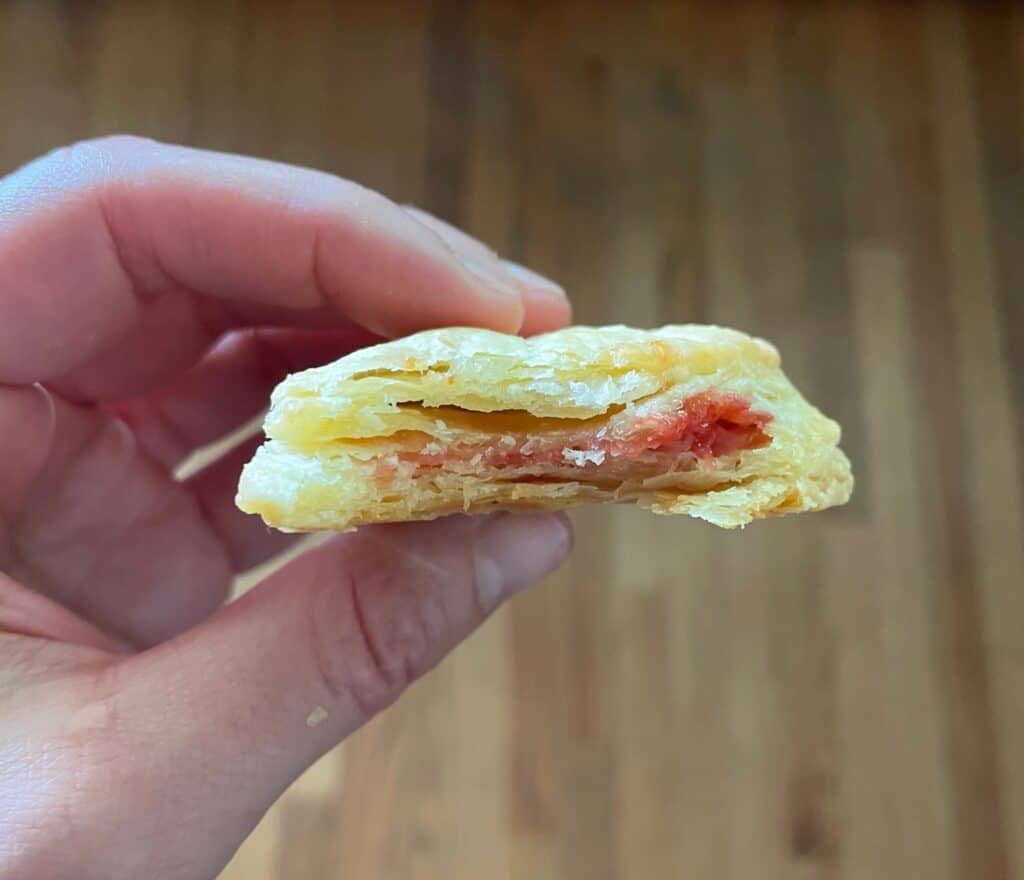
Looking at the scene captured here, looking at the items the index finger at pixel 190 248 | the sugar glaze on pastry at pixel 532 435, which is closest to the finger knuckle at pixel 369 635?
the sugar glaze on pastry at pixel 532 435

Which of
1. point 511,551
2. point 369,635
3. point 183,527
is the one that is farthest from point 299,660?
point 183,527

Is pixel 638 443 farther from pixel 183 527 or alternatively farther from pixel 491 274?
pixel 183 527

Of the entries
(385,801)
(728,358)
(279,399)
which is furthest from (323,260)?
(385,801)

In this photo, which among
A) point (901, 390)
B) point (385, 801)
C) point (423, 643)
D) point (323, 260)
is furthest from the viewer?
point (901, 390)

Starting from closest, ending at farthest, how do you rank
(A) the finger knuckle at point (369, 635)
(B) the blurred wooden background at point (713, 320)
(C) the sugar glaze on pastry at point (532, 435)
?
(C) the sugar glaze on pastry at point (532, 435) → (A) the finger knuckle at point (369, 635) → (B) the blurred wooden background at point (713, 320)

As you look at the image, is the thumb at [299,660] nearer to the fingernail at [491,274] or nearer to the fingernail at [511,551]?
the fingernail at [511,551]

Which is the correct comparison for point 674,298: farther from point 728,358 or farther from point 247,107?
point 728,358
